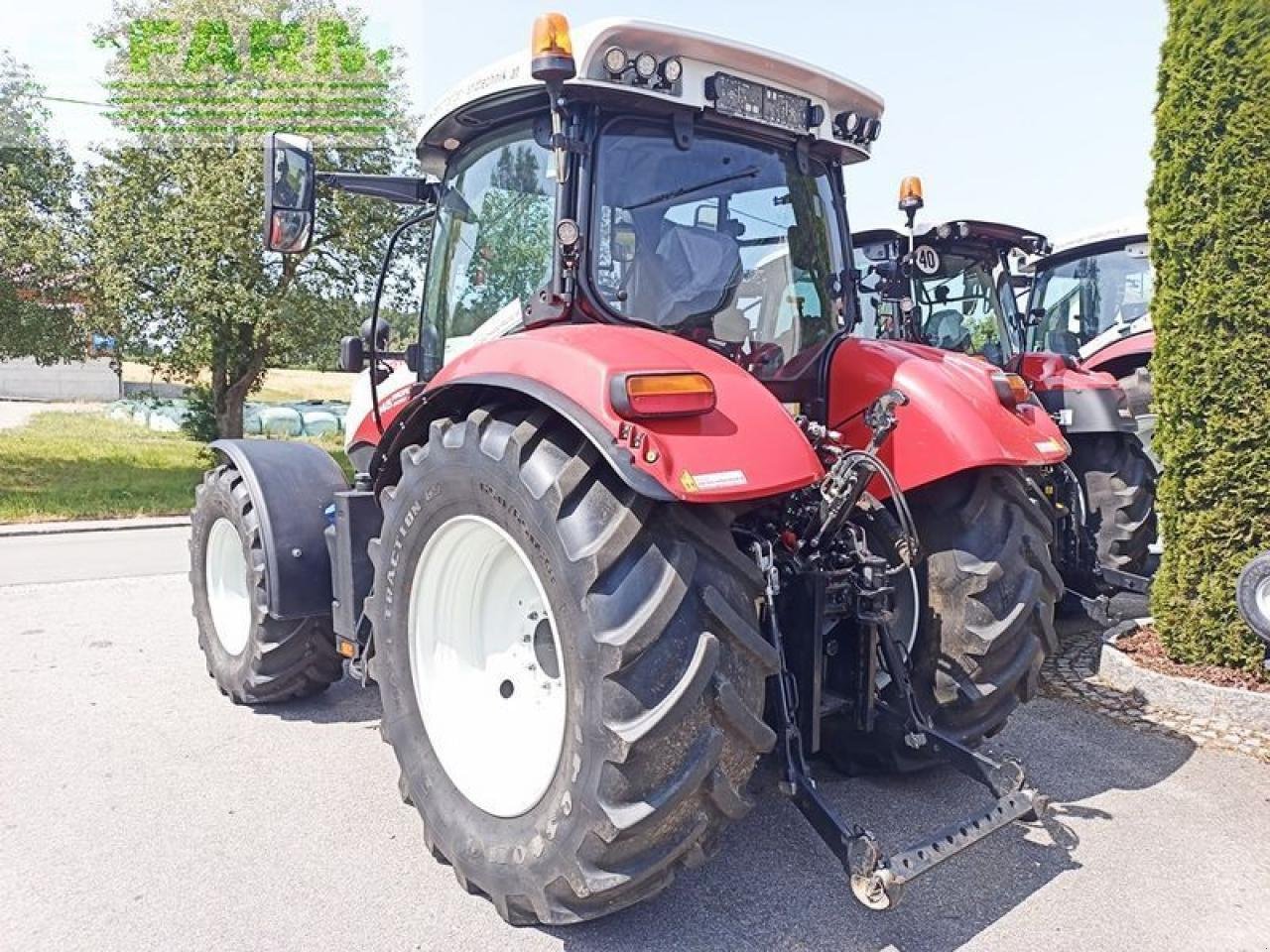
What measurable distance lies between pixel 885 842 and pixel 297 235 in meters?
2.96

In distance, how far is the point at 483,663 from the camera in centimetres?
301

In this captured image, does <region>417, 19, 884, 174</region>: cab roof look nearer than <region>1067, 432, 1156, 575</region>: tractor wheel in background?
Yes

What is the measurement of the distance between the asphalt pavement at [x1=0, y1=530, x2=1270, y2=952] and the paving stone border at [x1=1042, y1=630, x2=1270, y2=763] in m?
0.12

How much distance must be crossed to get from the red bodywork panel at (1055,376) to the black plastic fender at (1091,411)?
0.06m

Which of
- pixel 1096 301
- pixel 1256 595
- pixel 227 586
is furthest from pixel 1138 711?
pixel 1096 301

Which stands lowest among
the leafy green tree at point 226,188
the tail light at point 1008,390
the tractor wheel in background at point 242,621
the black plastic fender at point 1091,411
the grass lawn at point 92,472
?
the grass lawn at point 92,472

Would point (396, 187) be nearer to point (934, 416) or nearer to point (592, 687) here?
point (934, 416)

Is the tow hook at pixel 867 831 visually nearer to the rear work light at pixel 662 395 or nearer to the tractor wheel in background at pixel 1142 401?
the rear work light at pixel 662 395

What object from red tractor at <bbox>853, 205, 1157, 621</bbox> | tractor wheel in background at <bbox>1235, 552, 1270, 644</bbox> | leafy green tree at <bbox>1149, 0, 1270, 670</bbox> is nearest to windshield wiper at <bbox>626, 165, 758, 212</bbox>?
red tractor at <bbox>853, 205, 1157, 621</bbox>

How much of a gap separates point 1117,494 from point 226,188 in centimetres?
1270

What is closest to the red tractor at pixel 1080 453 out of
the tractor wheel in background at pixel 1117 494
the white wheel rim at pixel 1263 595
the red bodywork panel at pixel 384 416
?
the tractor wheel in background at pixel 1117 494

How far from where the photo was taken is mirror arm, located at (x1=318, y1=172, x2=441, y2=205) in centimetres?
381

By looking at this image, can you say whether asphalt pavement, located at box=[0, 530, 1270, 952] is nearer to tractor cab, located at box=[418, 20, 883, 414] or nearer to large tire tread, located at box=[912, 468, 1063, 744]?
large tire tread, located at box=[912, 468, 1063, 744]

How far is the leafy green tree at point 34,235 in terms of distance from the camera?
1376cm
